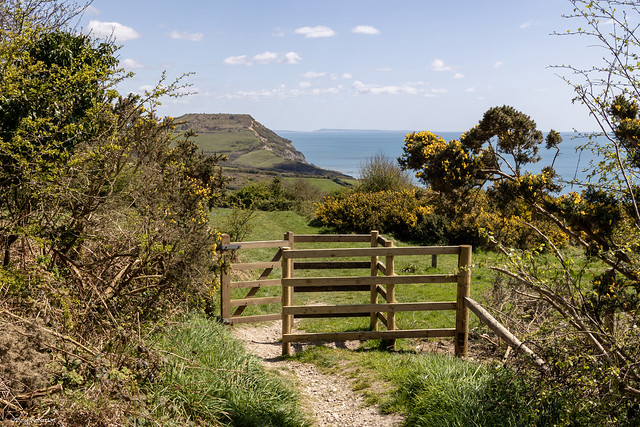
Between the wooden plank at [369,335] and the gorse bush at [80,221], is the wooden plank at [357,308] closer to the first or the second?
the wooden plank at [369,335]

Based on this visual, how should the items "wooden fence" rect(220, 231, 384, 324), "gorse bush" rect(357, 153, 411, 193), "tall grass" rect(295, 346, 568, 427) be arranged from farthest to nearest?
"gorse bush" rect(357, 153, 411, 193)
"wooden fence" rect(220, 231, 384, 324)
"tall grass" rect(295, 346, 568, 427)

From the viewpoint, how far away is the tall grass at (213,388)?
13.4 feet

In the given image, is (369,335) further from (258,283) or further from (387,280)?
(258,283)

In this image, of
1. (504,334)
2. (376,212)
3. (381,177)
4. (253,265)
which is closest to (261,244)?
(253,265)

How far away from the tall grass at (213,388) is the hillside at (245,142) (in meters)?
93.7

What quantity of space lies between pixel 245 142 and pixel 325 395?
124588 millimetres

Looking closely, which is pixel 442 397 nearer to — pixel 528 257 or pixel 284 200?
pixel 528 257

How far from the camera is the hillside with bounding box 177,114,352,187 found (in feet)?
347

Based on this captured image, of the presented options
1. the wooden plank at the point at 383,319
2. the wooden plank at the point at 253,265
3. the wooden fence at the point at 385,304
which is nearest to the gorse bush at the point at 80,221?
the wooden plank at the point at 253,265

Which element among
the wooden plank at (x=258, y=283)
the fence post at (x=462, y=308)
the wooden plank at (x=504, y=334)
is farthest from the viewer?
the wooden plank at (x=258, y=283)

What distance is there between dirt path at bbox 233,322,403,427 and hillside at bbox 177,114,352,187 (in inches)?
3622

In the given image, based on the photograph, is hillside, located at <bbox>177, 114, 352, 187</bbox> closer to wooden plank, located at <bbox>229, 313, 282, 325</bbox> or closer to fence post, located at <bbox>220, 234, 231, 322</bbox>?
wooden plank, located at <bbox>229, 313, 282, 325</bbox>

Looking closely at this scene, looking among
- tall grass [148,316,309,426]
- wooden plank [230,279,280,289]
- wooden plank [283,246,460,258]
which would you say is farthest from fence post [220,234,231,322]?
tall grass [148,316,309,426]

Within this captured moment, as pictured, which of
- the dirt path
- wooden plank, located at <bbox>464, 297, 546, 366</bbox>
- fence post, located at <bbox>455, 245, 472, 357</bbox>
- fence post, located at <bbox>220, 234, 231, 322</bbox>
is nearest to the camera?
wooden plank, located at <bbox>464, 297, 546, 366</bbox>
